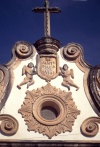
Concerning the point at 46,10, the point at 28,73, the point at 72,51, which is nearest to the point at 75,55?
the point at 72,51

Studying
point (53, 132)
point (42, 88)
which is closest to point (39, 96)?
point (42, 88)

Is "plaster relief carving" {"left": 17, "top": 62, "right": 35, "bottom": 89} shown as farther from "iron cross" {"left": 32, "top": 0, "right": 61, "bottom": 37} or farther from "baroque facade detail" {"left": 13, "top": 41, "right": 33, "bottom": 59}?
"iron cross" {"left": 32, "top": 0, "right": 61, "bottom": 37}

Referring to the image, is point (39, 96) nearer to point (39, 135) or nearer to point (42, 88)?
point (42, 88)

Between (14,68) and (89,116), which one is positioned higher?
(14,68)

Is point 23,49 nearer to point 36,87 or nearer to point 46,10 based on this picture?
point 36,87

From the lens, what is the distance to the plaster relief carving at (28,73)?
13805 millimetres

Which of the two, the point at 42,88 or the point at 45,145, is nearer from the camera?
the point at 45,145

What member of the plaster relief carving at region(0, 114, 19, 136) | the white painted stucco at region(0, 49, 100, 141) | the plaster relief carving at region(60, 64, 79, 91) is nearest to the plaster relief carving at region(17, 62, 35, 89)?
the white painted stucco at region(0, 49, 100, 141)

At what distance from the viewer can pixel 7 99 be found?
13.5 metres

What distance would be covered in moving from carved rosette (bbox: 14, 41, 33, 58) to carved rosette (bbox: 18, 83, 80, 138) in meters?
1.31

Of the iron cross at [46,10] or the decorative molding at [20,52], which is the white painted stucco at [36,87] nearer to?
the decorative molding at [20,52]

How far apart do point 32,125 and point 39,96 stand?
100 centimetres

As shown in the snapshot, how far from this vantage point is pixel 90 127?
13.3 m

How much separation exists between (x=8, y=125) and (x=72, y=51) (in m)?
3.35
